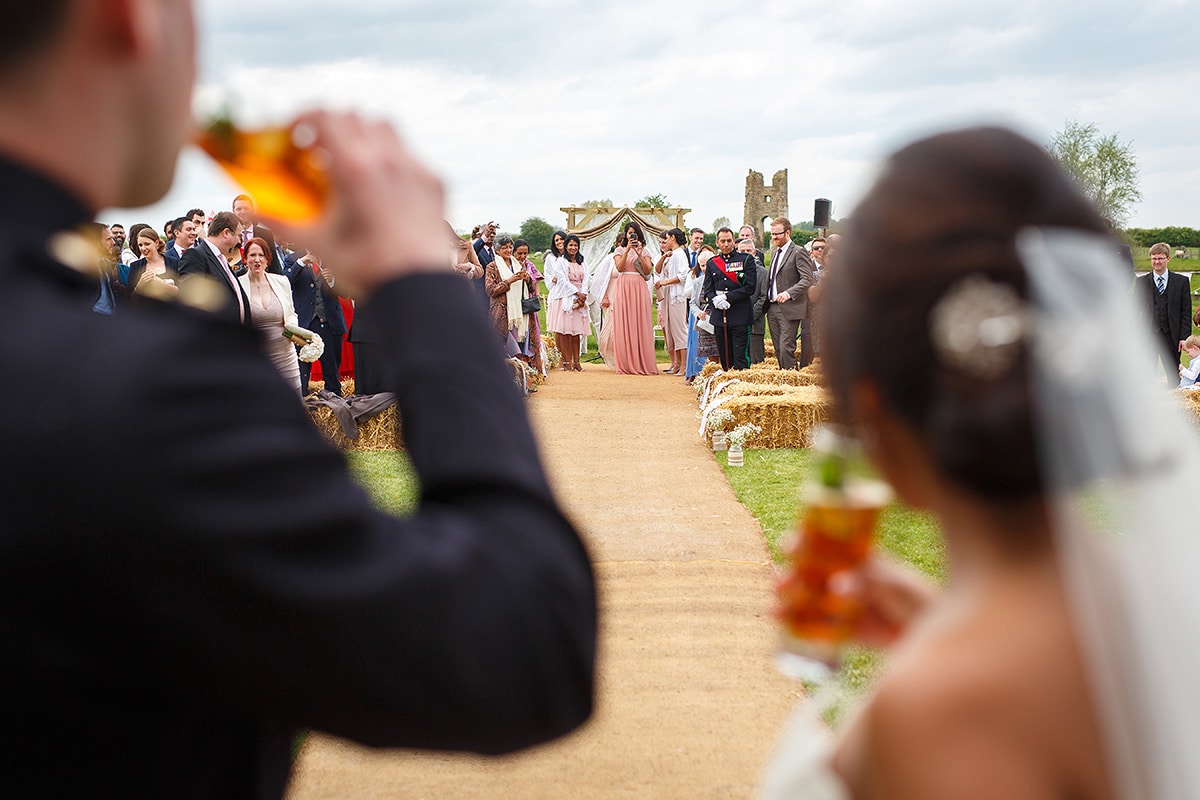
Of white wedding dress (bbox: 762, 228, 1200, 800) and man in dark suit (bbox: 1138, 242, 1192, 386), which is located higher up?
white wedding dress (bbox: 762, 228, 1200, 800)

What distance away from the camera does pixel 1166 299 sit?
14.3m

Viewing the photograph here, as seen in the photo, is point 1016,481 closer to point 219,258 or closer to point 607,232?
point 219,258

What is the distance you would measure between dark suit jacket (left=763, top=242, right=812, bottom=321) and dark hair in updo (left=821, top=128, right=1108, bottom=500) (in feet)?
44.1

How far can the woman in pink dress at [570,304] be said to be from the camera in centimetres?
1850

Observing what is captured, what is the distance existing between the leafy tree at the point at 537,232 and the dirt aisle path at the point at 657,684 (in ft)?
219

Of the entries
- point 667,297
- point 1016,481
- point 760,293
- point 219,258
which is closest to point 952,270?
point 1016,481

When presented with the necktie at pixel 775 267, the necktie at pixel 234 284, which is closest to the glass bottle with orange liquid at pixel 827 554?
the necktie at pixel 234 284

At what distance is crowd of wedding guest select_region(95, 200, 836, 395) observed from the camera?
29.7 feet

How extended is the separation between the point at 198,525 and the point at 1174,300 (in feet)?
52.4

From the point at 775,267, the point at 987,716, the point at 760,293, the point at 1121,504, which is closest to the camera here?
the point at 987,716

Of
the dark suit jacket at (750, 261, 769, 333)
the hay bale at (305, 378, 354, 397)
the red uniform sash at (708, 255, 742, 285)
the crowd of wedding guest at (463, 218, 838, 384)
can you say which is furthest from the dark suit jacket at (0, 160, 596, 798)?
the dark suit jacket at (750, 261, 769, 333)

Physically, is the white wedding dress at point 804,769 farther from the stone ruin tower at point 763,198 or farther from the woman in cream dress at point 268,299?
the stone ruin tower at point 763,198

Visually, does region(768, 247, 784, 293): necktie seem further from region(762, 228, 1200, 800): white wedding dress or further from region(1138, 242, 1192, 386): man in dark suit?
region(762, 228, 1200, 800): white wedding dress

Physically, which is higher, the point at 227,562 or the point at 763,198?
the point at 763,198
